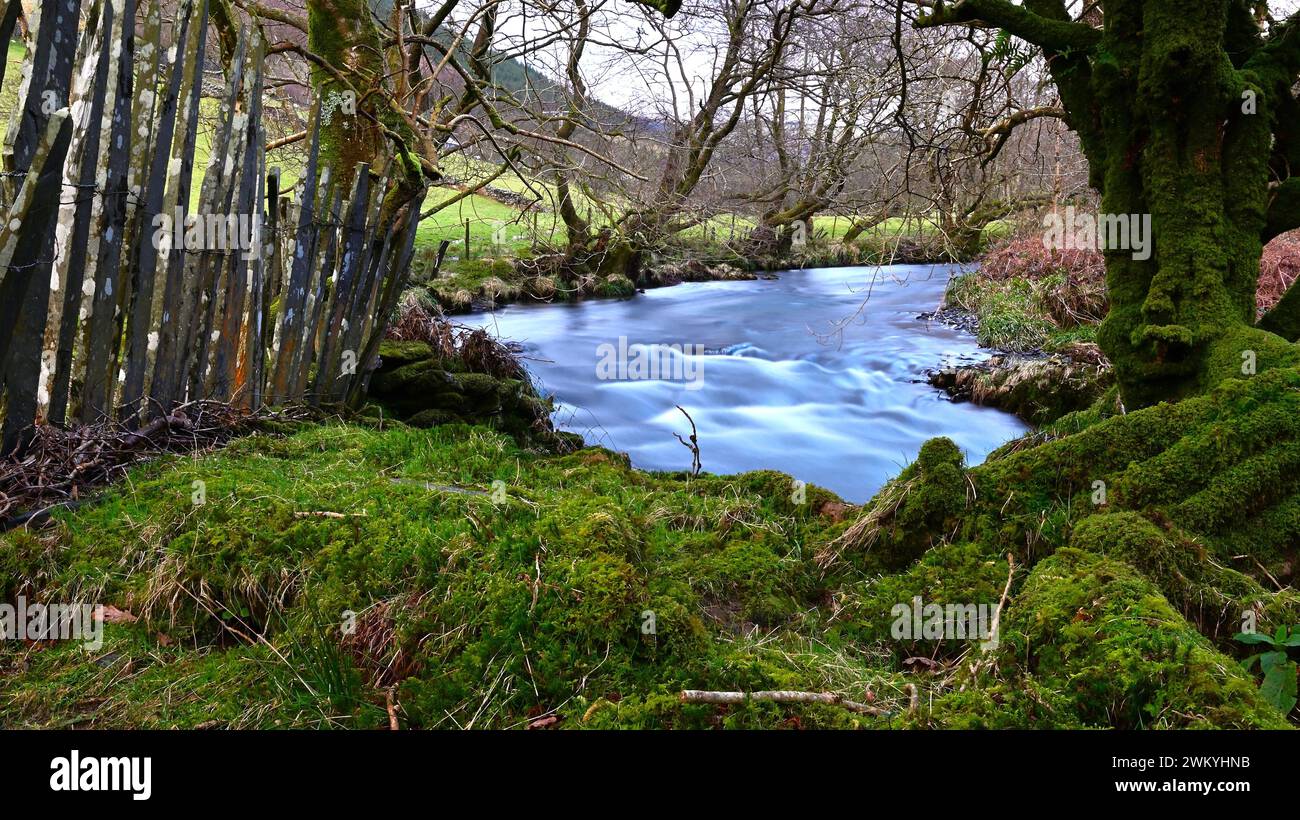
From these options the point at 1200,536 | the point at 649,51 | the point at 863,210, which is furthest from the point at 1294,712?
the point at 649,51

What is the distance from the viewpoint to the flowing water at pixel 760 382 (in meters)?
9.10

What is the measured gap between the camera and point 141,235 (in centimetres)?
390

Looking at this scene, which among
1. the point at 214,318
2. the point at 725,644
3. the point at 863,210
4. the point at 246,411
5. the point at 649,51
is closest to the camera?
the point at 725,644

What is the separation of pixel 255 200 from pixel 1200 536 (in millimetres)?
5206

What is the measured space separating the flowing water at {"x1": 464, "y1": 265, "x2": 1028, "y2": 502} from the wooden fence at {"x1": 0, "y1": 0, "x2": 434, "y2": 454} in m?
4.24

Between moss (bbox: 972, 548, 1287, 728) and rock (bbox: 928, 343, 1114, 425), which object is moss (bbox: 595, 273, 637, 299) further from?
moss (bbox: 972, 548, 1287, 728)

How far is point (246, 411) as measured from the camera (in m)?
4.85

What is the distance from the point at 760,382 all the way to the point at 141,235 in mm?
9188

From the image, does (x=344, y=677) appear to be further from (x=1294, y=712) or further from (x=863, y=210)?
(x=863, y=210)

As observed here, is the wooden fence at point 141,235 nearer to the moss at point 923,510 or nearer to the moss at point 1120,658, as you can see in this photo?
the moss at point 923,510
